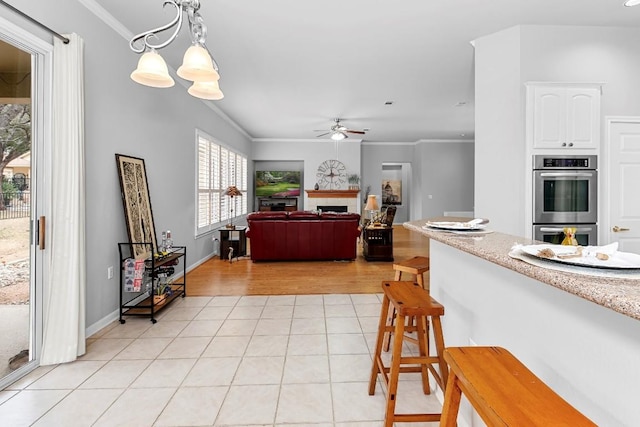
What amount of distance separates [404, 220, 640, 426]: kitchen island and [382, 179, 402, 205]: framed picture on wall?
10702 mm

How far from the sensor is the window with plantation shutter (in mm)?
5742

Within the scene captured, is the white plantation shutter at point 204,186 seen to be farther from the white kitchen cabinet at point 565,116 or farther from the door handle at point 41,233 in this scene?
the white kitchen cabinet at point 565,116

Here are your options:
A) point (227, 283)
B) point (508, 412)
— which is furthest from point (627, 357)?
point (227, 283)

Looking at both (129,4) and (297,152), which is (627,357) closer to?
(129,4)

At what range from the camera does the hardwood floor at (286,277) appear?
427 cm

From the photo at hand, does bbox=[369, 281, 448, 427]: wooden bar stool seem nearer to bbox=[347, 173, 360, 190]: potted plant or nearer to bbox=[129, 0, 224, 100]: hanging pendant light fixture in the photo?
bbox=[129, 0, 224, 100]: hanging pendant light fixture

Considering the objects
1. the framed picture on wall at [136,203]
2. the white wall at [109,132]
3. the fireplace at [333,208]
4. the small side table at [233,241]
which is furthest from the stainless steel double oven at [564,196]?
the fireplace at [333,208]

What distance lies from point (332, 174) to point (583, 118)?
7.33m

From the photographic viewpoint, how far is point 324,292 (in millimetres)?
4160

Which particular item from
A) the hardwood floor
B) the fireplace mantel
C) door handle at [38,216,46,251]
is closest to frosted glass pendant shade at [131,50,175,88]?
door handle at [38,216,46,251]

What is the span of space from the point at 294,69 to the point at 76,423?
4.26m

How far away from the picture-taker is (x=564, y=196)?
3.25 meters

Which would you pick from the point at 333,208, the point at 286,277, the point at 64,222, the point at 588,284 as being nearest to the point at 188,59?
the point at 64,222

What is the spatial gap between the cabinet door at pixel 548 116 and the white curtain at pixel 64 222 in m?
4.01
